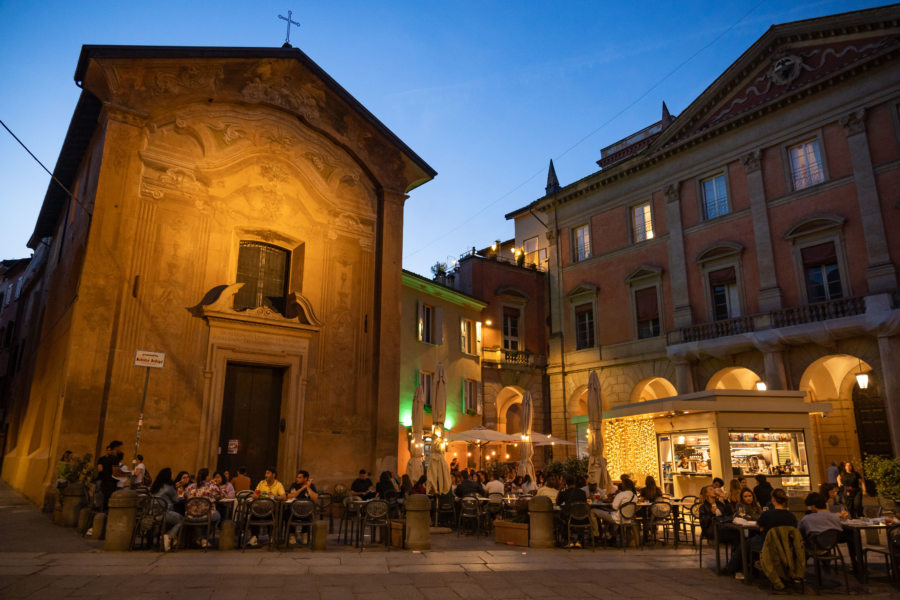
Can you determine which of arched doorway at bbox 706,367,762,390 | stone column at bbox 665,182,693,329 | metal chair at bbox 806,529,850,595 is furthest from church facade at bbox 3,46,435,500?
arched doorway at bbox 706,367,762,390

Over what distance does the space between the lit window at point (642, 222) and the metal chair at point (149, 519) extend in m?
22.3

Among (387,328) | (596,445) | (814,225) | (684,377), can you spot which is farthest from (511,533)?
(814,225)

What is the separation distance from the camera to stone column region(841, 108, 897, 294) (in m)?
18.8

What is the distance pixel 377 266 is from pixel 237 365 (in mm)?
4740

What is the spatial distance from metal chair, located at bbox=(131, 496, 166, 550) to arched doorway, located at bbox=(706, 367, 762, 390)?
1959 centimetres

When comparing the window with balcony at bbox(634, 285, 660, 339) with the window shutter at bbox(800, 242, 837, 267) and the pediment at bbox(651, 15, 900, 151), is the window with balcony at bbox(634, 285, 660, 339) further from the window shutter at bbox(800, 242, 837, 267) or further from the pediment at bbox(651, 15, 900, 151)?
the pediment at bbox(651, 15, 900, 151)

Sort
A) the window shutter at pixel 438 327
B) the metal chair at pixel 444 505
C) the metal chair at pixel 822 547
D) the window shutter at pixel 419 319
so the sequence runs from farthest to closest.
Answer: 1. the window shutter at pixel 438 327
2. the window shutter at pixel 419 319
3. the metal chair at pixel 444 505
4. the metal chair at pixel 822 547

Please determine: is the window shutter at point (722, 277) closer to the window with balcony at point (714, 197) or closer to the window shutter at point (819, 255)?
the window with balcony at point (714, 197)

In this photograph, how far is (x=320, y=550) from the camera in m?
9.39

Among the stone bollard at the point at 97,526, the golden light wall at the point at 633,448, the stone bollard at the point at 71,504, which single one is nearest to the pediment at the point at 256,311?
the stone bollard at the point at 71,504

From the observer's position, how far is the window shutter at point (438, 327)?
2503 cm

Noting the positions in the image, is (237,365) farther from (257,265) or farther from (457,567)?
(457,567)

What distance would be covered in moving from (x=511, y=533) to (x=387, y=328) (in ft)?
23.5

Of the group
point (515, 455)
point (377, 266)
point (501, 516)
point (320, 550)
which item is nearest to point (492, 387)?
point (515, 455)
